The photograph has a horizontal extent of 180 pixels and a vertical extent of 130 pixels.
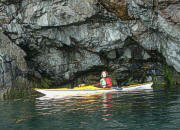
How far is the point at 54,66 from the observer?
1289 inches

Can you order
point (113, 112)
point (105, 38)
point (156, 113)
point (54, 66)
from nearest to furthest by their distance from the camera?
point (156, 113), point (113, 112), point (105, 38), point (54, 66)

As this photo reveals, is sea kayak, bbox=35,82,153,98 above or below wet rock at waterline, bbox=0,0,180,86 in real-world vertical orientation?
below

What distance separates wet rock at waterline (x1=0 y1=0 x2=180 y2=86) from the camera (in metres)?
27.5

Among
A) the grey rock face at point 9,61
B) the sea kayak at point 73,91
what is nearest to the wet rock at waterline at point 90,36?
the grey rock face at point 9,61

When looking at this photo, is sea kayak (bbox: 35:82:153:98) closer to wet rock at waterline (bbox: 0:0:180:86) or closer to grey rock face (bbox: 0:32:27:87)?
grey rock face (bbox: 0:32:27:87)

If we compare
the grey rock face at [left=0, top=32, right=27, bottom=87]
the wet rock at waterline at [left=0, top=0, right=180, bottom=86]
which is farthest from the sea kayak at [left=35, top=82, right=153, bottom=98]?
the wet rock at waterline at [left=0, top=0, right=180, bottom=86]

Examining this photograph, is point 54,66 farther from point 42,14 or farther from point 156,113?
point 156,113

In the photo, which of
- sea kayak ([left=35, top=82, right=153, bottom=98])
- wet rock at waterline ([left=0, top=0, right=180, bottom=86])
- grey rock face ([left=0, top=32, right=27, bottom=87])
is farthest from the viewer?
grey rock face ([left=0, top=32, right=27, bottom=87])

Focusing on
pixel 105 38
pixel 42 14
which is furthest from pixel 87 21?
pixel 42 14

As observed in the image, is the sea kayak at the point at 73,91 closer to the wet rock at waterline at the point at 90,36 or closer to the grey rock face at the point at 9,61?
the grey rock face at the point at 9,61

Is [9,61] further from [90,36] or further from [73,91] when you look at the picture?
[90,36]

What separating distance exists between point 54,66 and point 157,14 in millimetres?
13399

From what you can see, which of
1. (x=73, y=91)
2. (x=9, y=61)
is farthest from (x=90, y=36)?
(x=9, y=61)

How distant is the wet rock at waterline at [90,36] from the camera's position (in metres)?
27.5
